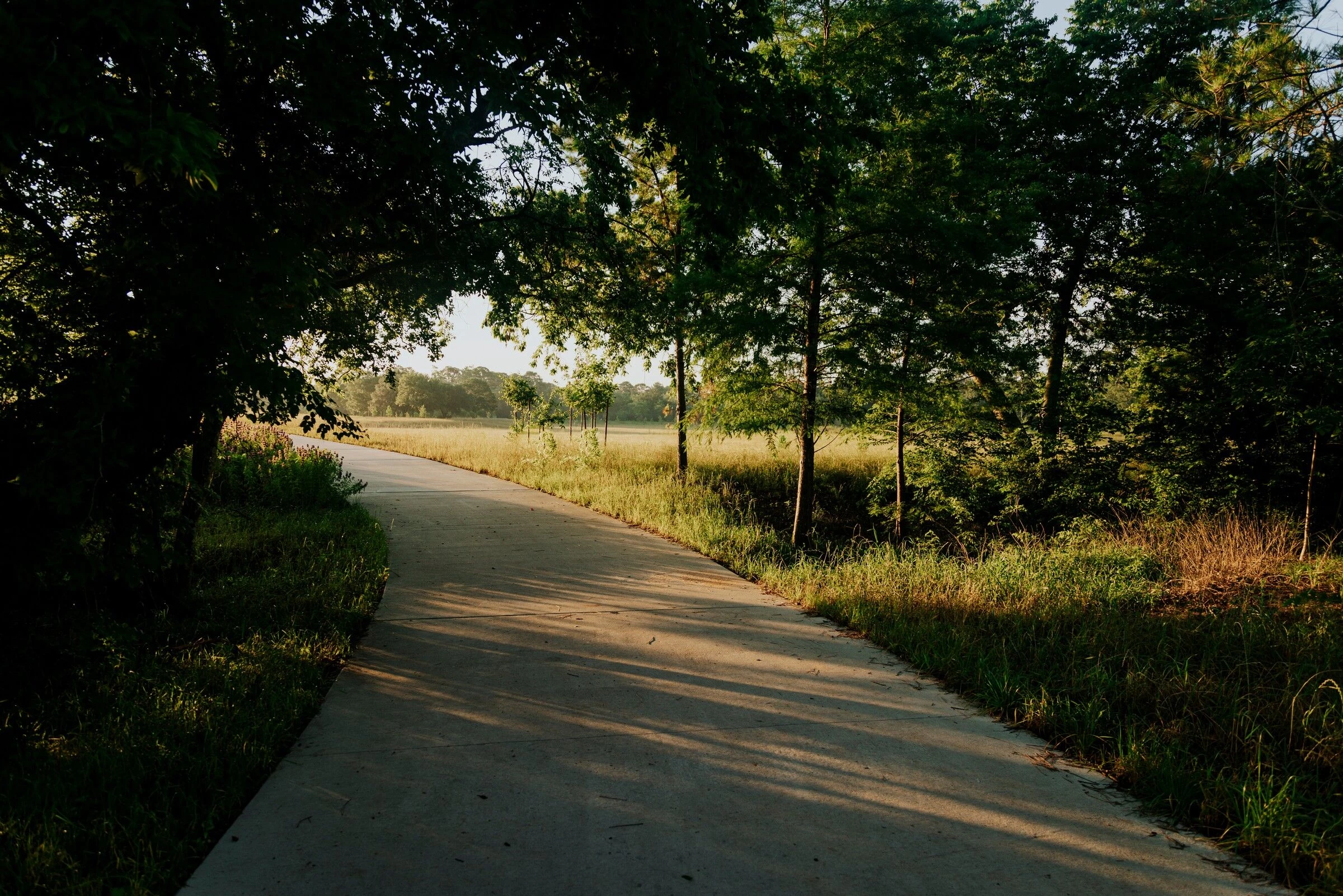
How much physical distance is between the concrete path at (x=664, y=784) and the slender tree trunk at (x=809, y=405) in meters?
5.62

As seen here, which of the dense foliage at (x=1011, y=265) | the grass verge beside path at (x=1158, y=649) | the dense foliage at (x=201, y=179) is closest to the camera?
the dense foliage at (x=201, y=179)

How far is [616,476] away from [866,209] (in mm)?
7683

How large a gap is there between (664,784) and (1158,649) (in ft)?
11.8

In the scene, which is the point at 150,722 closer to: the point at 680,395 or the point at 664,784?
the point at 664,784

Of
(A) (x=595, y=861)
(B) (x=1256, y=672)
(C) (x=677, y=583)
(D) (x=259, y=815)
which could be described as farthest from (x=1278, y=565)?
(D) (x=259, y=815)

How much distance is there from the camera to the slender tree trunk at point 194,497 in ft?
15.8

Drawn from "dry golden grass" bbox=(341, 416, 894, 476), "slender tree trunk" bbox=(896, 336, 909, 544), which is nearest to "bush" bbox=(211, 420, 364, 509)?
"dry golden grass" bbox=(341, 416, 894, 476)

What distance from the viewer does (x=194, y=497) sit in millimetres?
4832

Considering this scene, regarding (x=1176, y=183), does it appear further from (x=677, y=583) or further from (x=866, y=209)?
(x=677, y=583)

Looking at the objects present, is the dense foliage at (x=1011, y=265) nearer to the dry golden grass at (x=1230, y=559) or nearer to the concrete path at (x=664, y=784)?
the dry golden grass at (x=1230, y=559)

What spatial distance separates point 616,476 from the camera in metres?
14.4

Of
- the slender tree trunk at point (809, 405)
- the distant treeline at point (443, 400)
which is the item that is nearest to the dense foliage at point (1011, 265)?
the slender tree trunk at point (809, 405)

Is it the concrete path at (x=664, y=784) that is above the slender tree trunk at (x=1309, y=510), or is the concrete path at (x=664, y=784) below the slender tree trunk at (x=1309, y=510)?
below

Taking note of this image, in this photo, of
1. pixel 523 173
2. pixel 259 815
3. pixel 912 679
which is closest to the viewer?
pixel 259 815
